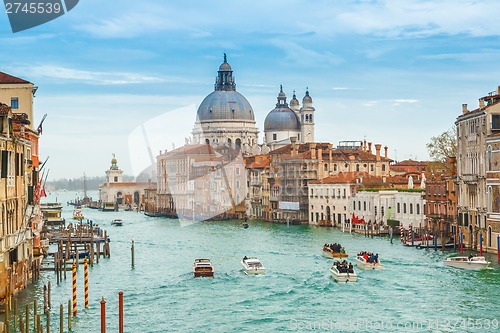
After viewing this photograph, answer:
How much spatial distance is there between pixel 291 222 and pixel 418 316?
41327mm

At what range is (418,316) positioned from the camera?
2194cm

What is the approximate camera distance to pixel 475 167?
35000mm

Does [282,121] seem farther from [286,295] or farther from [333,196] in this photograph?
[286,295]

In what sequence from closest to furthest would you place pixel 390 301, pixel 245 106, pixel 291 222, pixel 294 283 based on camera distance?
pixel 390 301
pixel 294 283
pixel 291 222
pixel 245 106

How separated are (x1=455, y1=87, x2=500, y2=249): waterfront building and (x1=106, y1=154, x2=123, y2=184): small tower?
93077 millimetres

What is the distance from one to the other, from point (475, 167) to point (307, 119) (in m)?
62.1

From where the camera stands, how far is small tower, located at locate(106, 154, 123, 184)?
127312 mm

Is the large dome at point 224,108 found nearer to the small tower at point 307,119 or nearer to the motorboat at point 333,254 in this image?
the small tower at point 307,119

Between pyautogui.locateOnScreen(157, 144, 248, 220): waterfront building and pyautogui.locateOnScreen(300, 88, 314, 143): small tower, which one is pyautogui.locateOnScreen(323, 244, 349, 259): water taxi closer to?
pyautogui.locateOnScreen(157, 144, 248, 220): waterfront building

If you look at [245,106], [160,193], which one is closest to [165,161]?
[160,193]

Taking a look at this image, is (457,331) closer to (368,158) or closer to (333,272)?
(333,272)

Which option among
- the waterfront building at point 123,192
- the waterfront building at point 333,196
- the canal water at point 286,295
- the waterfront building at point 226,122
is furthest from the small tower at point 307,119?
the canal water at point 286,295

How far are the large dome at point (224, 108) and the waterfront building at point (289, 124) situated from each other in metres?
2.26

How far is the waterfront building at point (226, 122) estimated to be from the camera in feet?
309
